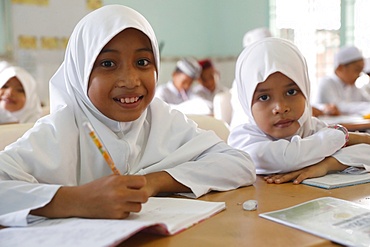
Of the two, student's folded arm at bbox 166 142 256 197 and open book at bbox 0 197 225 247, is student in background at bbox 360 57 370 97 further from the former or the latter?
open book at bbox 0 197 225 247

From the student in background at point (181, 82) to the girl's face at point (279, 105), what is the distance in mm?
4369

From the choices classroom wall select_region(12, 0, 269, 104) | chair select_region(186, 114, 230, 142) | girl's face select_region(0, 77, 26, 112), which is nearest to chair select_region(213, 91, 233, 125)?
girl's face select_region(0, 77, 26, 112)

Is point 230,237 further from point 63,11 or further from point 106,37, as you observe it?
point 63,11

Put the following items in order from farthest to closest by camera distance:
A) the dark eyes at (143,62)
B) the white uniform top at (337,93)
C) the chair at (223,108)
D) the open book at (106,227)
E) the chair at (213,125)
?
the white uniform top at (337,93), the chair at (223,108), the chair at (213,125), the dark eyes at (143,62), the open book at (106,227)

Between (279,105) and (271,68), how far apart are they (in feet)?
0.39

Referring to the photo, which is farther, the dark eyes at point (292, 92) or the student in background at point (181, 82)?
the student in background at point (181, 82)

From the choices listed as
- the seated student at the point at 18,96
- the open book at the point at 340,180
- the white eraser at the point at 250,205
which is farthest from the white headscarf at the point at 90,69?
the seated student at the point at 18,96

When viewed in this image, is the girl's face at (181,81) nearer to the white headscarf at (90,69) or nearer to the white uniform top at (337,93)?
the white uniform top at (337,93)

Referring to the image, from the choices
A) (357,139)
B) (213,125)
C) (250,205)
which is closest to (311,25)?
(213,125)

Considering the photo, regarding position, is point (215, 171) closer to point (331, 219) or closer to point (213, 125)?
point (331, 219)

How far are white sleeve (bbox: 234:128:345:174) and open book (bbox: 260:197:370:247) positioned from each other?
37 centimetres

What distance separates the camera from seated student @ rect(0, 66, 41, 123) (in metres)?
3.67

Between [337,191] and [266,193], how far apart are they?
6.8 inches

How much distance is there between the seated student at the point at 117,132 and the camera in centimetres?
111
